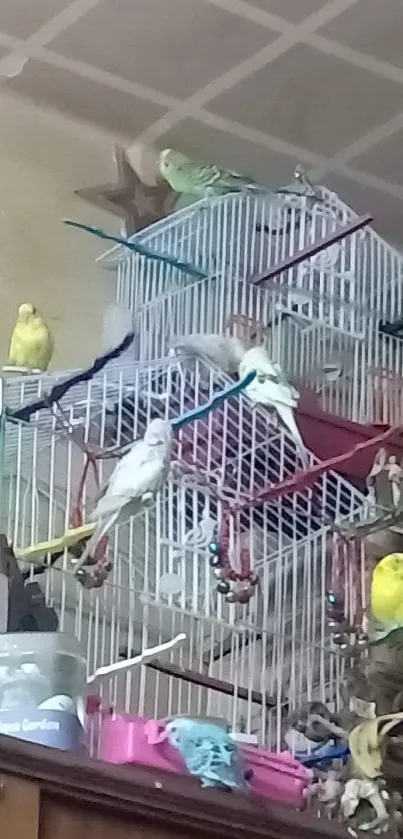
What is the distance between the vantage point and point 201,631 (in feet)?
4.99

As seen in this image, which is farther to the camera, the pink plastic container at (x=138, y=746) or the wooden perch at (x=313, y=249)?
the wooden perch at (x=313, y=249)

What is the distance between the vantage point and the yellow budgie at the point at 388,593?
1420 millimetres

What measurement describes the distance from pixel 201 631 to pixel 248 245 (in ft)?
1.44

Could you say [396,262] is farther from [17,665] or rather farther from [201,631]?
[17,665]

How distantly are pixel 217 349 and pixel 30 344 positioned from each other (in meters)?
0.19

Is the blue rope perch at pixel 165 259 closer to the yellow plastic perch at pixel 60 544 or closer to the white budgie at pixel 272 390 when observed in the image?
the white budgie at pixel 272 390

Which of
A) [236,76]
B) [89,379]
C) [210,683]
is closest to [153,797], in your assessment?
[210,683]

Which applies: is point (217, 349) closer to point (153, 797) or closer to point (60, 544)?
point (60, 544)

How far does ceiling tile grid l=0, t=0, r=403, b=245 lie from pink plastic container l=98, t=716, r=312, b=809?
76 centimetres

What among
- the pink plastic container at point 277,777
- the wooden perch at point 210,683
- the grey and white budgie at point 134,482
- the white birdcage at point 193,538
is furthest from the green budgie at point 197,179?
the pink plastic container at point 277,777

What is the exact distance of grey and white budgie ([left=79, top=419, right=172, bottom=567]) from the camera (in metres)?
1.33

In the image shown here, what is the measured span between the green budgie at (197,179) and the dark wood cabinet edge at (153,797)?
0.71 m

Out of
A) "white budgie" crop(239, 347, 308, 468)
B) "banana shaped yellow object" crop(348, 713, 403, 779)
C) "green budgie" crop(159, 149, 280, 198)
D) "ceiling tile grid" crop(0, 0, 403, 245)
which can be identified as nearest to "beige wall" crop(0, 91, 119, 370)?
"ceiling tile grid" crop(0, 0, 403, 245)

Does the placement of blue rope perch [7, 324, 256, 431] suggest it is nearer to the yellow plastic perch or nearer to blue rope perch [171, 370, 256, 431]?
blue rope perch [171, 370, 256, 431]
